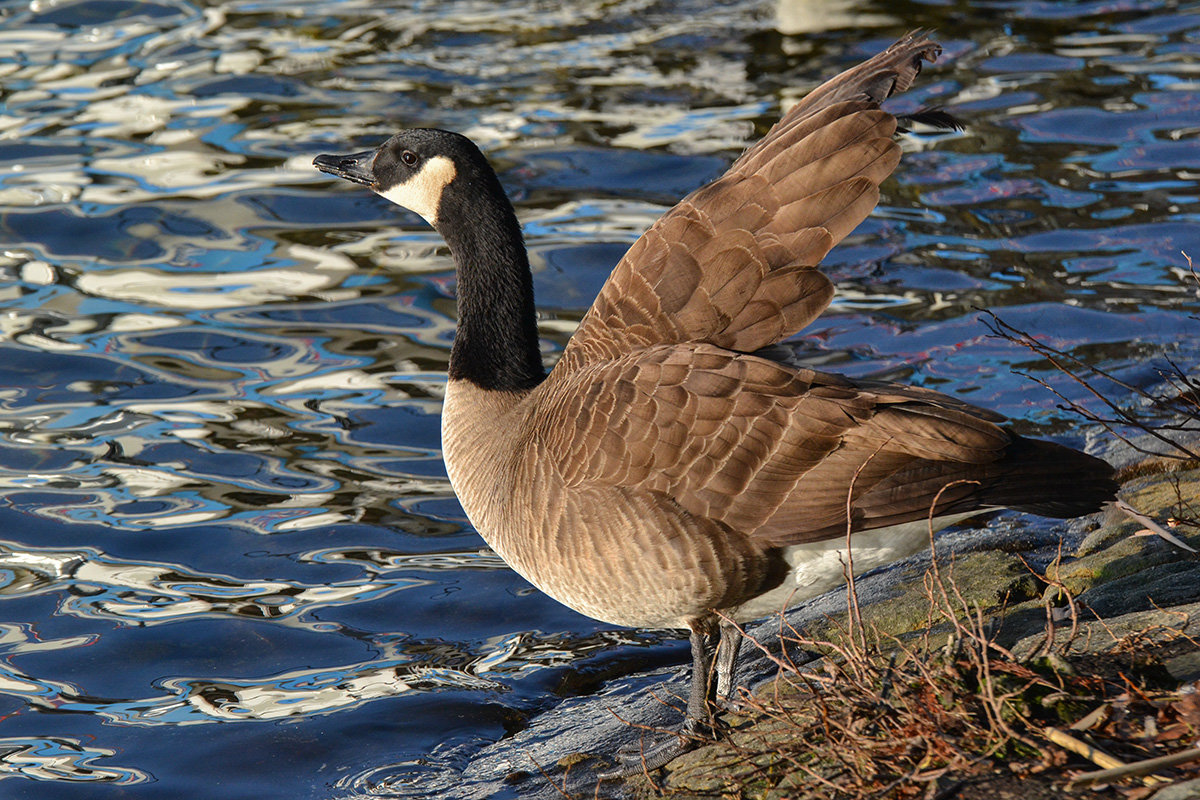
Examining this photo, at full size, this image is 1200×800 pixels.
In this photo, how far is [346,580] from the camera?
21.9 ft

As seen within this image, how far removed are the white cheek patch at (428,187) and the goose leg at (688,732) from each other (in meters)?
2.41

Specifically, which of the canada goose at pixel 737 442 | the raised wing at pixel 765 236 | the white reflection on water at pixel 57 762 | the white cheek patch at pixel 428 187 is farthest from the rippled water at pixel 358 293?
the white cheek patch at pixel 428 187

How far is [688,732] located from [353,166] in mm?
3264

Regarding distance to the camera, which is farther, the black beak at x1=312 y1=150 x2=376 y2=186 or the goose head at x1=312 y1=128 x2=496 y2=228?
the black beak at x1=312 y1=150 x2=376 y2=186

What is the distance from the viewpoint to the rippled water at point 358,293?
5855 mm

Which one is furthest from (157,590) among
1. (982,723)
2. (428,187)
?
(982,723)

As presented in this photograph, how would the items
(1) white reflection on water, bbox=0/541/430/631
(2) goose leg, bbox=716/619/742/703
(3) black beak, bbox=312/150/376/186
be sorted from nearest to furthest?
(2) goose leg, bbox=716/619/742/703, (3) black beak, bbox=312/150/376/186, (1) white reflection on water, bbox=0/541/430/631

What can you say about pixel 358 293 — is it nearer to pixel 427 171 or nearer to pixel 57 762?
pixel 427 171

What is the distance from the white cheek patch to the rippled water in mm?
2016

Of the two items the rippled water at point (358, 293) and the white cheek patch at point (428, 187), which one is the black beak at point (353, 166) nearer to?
the white cheek patch at point (428, 187)

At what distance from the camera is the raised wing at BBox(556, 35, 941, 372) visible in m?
4.70

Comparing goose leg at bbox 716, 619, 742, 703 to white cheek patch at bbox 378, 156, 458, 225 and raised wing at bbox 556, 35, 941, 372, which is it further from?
white cheek patch at bbox 378, 156, 458, 225

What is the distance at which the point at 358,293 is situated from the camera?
9680 mm

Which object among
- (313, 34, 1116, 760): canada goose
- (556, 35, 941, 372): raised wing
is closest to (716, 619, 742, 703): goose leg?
(313, 34, 1116, 760): canada goose
